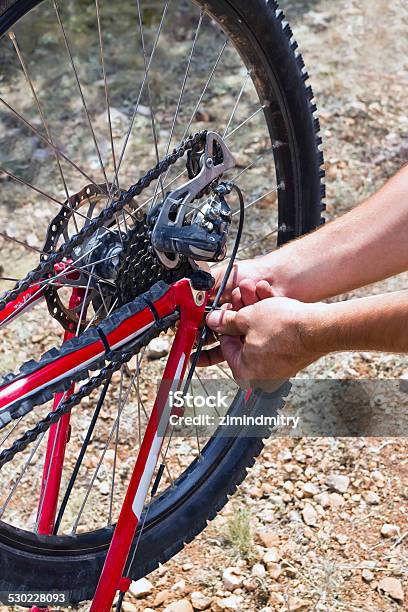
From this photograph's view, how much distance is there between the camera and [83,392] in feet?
4.79

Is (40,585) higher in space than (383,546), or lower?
lower

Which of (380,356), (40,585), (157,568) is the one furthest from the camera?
(380,356)

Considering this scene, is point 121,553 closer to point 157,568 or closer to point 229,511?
point 157,568

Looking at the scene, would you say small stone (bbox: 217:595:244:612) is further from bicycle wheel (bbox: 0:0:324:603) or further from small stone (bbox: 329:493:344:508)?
small stone (bbox: 329:493:344:508)

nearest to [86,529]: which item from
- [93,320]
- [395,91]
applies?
[93,320]

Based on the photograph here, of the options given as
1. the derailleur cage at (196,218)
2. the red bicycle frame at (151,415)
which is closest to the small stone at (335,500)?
the red bicycle frame at (151,415)

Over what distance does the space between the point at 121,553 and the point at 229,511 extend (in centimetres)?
52

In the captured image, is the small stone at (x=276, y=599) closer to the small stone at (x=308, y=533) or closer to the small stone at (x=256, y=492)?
the small stone at (x=308, y=533)

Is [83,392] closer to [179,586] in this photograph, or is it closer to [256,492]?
[179,586]

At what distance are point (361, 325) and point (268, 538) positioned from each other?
0.69 meters

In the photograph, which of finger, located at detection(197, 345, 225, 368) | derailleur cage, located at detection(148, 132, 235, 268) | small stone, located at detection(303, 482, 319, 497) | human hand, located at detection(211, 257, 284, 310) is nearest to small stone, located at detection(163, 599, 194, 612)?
small stone, located at detection(303, 482, 319, 497)

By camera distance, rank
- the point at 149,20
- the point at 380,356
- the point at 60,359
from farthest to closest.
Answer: the point at 149,20 → the point at 380,356 → the point at 60,359

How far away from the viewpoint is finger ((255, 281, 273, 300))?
175cm

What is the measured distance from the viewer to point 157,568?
5.99 ft
